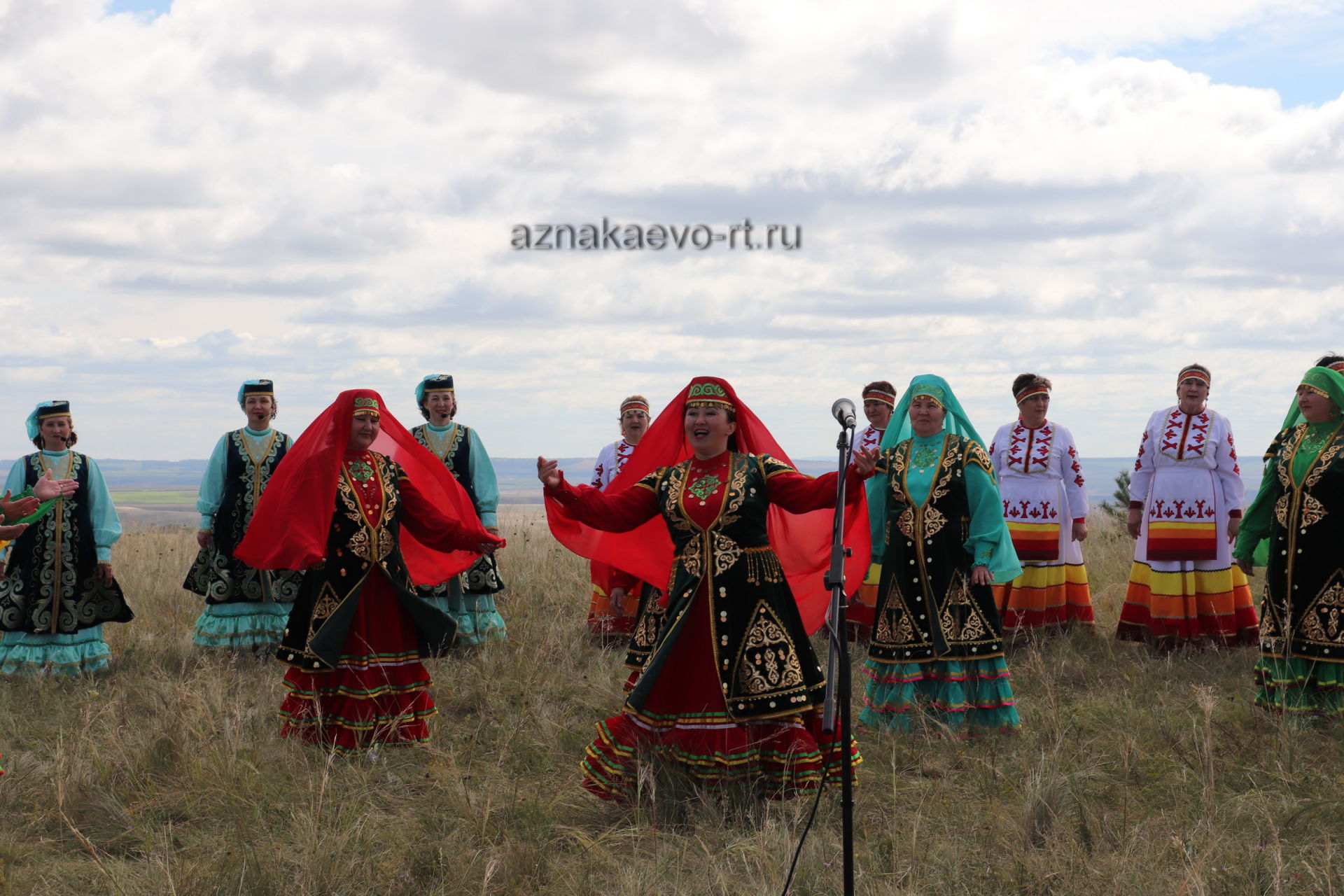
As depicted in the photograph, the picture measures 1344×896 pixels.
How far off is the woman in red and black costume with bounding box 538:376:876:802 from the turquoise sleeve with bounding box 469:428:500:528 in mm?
3782

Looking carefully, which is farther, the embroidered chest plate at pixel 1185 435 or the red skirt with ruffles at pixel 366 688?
the embroidered chest plate at pixel 1185 435

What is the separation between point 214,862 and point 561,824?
138 cm

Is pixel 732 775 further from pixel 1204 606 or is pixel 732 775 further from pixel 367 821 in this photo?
pixel 1204 606

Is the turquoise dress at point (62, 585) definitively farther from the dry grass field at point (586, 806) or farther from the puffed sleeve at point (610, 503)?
the puffed sleeve at point (610, 503)

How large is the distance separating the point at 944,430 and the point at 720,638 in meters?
2.24

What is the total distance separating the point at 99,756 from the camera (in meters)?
5.96

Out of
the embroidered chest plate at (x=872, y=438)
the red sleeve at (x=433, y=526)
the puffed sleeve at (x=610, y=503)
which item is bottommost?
the red sleeve at (x=433, y=526)

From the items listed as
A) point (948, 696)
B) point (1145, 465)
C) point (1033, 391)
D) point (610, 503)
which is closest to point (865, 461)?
point (610, 503)

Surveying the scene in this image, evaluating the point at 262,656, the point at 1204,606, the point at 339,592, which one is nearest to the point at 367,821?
the point at 339,592

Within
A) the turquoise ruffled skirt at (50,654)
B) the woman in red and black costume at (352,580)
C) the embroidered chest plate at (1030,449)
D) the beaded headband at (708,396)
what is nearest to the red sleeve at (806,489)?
the beaded headband at (708,396)

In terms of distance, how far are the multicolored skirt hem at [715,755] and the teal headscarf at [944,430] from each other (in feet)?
5.36

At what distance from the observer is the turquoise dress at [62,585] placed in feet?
27.8

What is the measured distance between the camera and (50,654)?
27.7 feet

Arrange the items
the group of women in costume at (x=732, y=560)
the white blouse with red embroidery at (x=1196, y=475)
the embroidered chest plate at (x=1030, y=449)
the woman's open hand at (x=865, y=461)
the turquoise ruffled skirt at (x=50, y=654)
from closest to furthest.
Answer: the woman's open hand at (x=865, y=461), the group of women in costume at (x=732, y=560), the turquoise ruffled skirt at (x=50, y=654), the white blouse with red embroidery at (x=1196, y=475), the embroidered chest plate at (x=1030, y=449)
